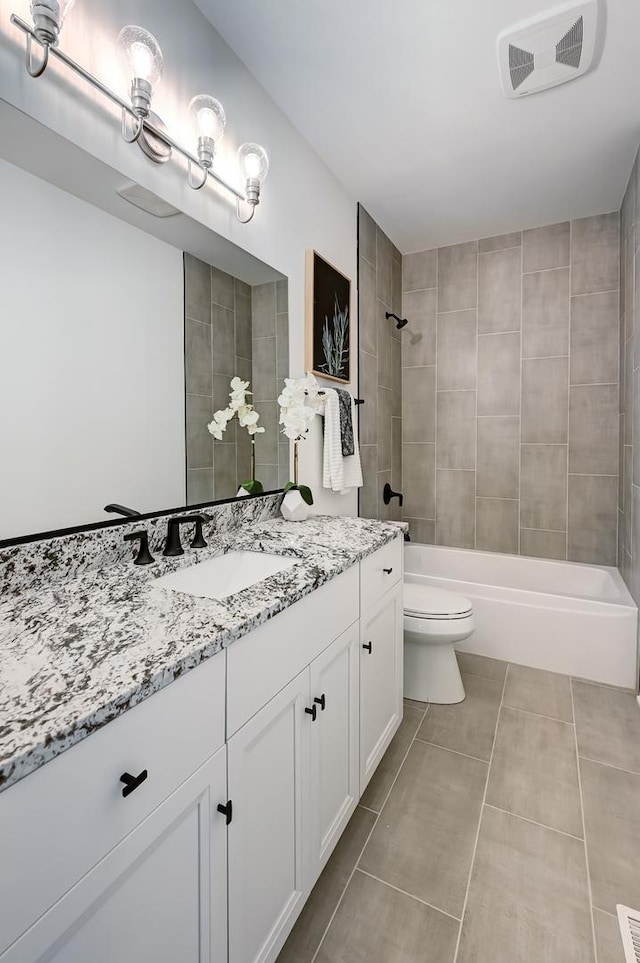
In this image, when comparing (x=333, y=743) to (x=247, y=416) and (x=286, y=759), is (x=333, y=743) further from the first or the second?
(x=247, y=416)

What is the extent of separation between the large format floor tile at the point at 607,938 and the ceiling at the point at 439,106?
261 centimetres

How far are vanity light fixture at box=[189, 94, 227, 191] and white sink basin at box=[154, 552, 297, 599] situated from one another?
1115mm

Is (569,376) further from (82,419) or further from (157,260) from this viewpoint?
(82,419)

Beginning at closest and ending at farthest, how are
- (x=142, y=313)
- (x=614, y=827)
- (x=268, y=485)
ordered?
(x=142, y=313) → (x=614, y=827) → (x=268, y=485)

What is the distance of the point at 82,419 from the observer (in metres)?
1.09

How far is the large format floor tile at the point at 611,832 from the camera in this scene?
3.95ft

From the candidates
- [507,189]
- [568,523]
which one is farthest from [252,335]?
[568,523]

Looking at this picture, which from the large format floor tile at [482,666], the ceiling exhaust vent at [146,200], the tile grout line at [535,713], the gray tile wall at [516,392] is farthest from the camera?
the gray tile wall at [516,392]

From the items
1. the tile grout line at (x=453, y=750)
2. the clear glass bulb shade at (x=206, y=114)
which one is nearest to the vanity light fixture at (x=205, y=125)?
the clear glass bulb shade at (x=206, y=114)

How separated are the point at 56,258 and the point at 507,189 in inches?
95.2

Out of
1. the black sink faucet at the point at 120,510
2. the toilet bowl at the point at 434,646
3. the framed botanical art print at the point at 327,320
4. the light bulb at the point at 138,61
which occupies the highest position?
the light bulb at the point at 138,61

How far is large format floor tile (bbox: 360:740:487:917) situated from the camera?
4.05ft

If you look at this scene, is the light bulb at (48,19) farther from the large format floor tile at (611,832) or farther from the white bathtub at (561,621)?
the white bathtub at (561,621)

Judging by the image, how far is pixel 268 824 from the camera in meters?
0.92
